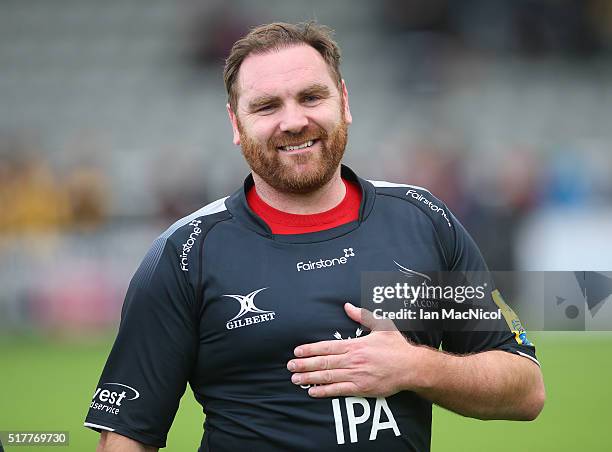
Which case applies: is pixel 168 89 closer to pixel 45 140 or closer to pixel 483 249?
pixel 45 140

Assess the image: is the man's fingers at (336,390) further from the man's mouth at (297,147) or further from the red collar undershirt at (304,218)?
the man's mouth at (297,147)

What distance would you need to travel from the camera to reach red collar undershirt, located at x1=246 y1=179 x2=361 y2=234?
3.48 meters

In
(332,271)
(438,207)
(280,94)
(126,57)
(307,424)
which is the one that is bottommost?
(307,424)

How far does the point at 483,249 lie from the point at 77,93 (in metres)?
9.74

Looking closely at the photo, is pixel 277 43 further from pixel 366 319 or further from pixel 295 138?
pixel 366 319

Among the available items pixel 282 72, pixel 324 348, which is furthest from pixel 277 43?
pixel 324 348

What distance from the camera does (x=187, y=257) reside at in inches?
133

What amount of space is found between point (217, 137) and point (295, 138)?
15.2 meters

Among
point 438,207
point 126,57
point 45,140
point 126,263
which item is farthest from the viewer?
point 126,57

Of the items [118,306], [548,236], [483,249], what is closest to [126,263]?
[118,306]

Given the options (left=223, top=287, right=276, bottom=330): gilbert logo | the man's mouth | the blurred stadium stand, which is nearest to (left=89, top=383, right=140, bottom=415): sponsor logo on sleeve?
(left=223, top=287, right=276, bottom=330): gilbert logo

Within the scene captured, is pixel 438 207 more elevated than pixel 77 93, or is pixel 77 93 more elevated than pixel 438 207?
pixel 77 93

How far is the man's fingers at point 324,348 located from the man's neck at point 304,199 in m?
0.48

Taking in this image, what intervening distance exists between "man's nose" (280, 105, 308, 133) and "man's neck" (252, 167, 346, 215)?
26cm
